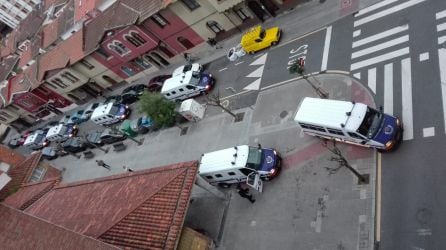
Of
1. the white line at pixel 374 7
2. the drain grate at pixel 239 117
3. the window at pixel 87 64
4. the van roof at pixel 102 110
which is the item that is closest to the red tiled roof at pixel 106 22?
the window at pixel 87 64

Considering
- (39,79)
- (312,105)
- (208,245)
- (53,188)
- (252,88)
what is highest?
(39,79)

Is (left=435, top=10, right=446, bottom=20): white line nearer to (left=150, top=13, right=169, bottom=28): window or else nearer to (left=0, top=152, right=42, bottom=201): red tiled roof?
(left=150, top=13, right=169, bottom=28): window

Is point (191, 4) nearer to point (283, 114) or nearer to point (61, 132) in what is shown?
point (283, 114)

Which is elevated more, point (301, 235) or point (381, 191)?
point (381, 191)

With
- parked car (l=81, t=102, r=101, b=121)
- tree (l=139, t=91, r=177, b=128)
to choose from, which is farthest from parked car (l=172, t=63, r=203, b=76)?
parked car (l=81, t=102, r=101, b=121)

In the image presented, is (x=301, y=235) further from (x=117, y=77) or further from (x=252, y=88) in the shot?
(x=117, y=77)

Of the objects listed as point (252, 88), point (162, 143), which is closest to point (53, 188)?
point (162, 143)
